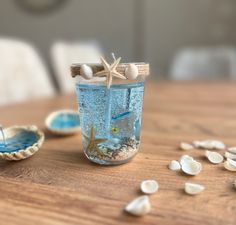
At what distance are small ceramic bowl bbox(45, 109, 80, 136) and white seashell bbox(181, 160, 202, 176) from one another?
25 centimetres

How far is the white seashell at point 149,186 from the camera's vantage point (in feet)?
1.10

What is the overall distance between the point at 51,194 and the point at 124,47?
2.41 meters

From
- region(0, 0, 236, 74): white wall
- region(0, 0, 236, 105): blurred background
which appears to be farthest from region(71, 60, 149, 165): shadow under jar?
region(0, 0, 236, 74): white wall

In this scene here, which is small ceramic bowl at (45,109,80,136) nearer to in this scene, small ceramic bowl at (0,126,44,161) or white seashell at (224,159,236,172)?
small ceramic bowl at (0,126,44,161)

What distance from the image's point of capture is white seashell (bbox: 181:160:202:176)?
39cm

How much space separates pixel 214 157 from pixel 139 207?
0.66 ft

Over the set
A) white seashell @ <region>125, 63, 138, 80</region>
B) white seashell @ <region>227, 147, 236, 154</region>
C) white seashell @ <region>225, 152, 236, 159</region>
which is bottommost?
white seashell @ <region>227, 147, 236, 154</region>

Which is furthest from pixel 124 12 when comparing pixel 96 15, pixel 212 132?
pixel 212 132

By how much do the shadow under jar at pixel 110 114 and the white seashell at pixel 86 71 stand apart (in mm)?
12

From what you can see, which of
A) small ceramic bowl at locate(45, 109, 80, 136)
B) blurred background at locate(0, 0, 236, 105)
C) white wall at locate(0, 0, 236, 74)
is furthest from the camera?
white wall at locate(0, 0, 236, 74)

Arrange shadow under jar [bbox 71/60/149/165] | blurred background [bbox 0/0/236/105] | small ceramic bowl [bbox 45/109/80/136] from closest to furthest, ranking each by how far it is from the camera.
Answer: shadow under jar [bbox 71/60/149/165] → small ceramic bowl [bbox 45/109/80/136] → blurred background [bbox 0/0/236/105]

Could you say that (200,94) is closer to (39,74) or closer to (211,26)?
(39,74)

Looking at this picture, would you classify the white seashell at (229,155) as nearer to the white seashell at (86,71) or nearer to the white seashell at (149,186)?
the white seashell at (149,186)

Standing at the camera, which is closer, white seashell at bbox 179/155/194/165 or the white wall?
white seashell at bbox 179/155/194/165
